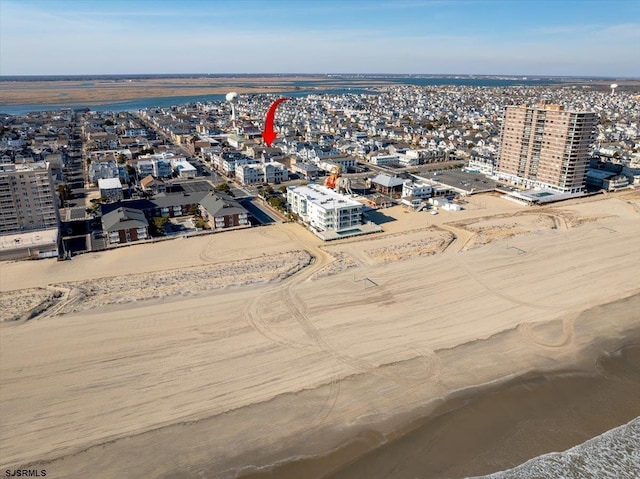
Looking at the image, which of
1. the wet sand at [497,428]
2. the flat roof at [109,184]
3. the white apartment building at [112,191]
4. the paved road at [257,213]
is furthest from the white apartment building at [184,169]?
the wet sand at [497,428]

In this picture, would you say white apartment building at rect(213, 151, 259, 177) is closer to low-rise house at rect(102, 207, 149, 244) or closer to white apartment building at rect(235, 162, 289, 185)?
white apartment building at rect(235, 162, 289, 185)

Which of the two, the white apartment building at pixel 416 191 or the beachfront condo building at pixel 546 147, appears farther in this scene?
the beachfront condo building at pixel 546 147

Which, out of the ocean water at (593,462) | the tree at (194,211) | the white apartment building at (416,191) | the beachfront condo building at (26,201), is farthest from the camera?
the white apartment building at (416,191)

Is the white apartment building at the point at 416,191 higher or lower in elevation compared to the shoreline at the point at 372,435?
higher

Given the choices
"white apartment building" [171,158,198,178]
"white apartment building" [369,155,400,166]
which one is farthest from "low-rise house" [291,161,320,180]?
"white apartment building" [171,158,198,178]

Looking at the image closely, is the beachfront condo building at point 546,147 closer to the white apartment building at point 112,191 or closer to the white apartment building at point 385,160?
the white apartment building at point 385,160

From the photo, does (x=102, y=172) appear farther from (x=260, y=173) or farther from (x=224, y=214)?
(x=224, y=214)
